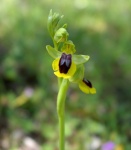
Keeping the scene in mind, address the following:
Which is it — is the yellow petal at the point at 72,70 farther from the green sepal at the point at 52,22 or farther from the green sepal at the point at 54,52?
the green sepal at the point at 52,22

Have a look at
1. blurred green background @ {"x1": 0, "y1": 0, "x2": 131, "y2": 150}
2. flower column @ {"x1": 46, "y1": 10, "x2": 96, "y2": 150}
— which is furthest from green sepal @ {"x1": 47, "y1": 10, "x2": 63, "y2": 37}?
blurred green background @ {"x1": 0, "y1": 0, "x2": 131, "y2": 150}

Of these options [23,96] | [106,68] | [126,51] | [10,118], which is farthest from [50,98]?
[126,51]

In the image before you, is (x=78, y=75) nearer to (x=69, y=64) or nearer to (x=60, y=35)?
(x=69, y=64)

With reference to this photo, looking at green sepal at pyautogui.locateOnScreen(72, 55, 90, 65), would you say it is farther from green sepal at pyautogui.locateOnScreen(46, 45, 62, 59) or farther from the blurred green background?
the blurred green background

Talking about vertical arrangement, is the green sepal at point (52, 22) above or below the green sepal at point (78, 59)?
above

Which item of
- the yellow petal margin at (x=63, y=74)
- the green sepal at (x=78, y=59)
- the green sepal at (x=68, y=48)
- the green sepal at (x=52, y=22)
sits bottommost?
the yellow petal margin at (x=63, y=74)

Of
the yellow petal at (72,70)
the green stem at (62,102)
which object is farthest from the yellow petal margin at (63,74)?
the green stem at (62,102)

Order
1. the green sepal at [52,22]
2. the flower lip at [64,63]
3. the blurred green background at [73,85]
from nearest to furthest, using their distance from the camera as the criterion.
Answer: the flower lip at [64,63] < the green sepal at [52,22] < the blurred green background at [73,85]

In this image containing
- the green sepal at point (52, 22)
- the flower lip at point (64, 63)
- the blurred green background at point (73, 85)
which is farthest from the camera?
the blurred green background at point (73, 85)
